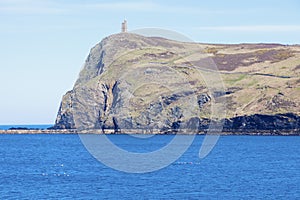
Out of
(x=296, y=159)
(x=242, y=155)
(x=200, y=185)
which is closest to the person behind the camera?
(x=200, y=185)

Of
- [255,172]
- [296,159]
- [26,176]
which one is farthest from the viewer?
[296,159]

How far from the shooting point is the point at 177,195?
70188 mm

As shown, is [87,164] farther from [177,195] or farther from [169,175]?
[177,195]

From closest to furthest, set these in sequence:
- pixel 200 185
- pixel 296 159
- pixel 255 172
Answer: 1. pixel 200 185
2. pixel 255 172
3. pixel 296 159

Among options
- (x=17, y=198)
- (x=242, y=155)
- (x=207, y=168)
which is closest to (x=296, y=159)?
(x=242, y=155)

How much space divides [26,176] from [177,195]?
2806cm

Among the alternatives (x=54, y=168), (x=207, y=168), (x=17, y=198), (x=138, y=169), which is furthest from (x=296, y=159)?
(x=17, y=198)

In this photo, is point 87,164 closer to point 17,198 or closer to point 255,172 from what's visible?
point 255,172

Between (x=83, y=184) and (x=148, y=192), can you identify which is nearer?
(x=148, y=192)

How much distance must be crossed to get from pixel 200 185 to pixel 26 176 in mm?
25074

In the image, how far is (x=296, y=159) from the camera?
Answer: 12400 cm

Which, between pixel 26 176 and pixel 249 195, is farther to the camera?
pixel 26 176

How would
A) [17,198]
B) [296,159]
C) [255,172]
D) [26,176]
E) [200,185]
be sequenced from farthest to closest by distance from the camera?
[296,159] < [255,172] < [26,176] < [200,185] < [17,198]

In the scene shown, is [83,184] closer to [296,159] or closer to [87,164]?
[87,164]
